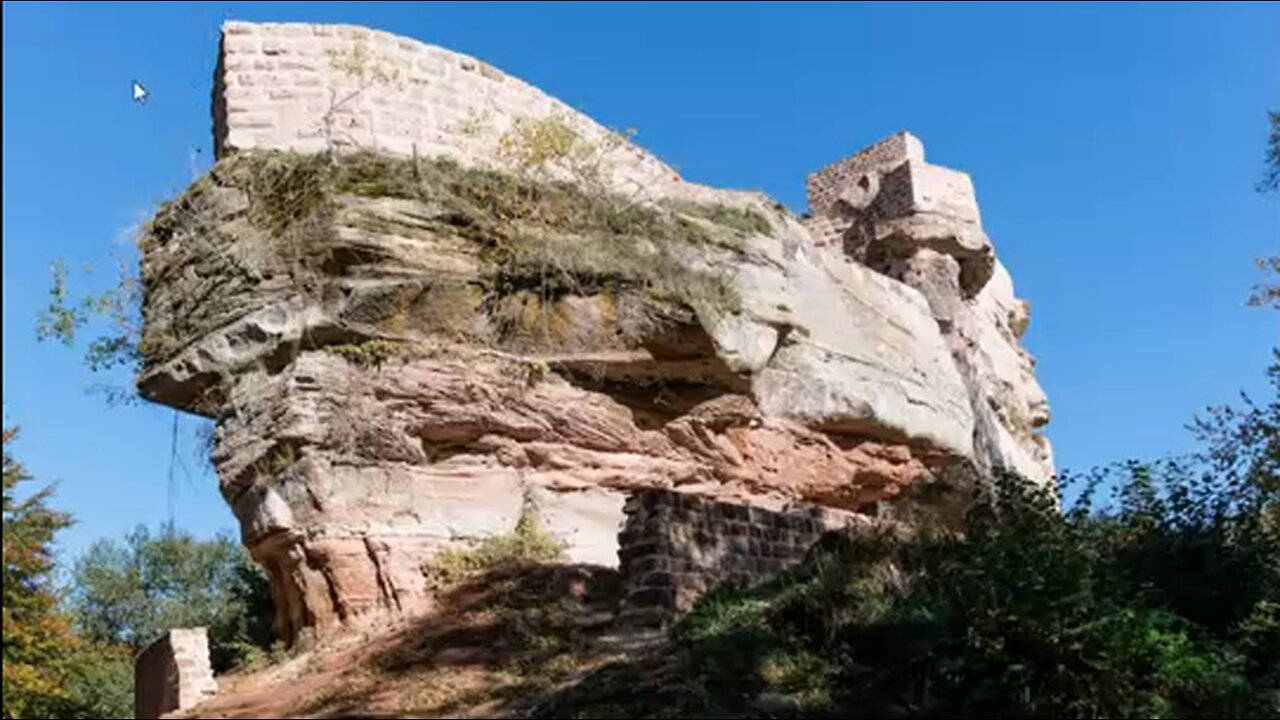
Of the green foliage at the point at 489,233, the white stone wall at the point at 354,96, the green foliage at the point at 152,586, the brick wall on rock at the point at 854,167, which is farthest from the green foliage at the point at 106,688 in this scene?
the brick wall on rock at the point at 854,167

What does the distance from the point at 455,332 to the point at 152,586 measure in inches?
687

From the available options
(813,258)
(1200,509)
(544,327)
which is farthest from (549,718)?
(813,258)

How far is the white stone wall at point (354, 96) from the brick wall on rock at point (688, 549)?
453cm

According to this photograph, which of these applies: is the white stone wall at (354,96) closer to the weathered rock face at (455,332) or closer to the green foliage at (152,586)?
the weathered rock face at (455,332)

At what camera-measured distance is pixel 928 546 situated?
411 inches

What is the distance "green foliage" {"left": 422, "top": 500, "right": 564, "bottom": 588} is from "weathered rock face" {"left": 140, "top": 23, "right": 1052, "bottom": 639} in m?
0.16

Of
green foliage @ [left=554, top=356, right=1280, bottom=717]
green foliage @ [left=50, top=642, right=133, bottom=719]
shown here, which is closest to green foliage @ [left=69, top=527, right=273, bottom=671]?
green foliage @ [left=50, top=642, right=133, bottom=719]

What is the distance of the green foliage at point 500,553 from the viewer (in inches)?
423

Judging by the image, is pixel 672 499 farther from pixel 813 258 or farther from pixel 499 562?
pixel 813 258

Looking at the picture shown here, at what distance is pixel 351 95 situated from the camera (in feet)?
41.8

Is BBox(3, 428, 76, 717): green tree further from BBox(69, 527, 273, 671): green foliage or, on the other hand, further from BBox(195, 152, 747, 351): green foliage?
BBox(69, 527, 273, 671): green foliage

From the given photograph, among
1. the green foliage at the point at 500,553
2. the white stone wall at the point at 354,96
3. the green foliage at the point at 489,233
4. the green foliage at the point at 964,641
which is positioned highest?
the white stone wall at the point at 354,96

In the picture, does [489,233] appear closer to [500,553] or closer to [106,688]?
[500,553]

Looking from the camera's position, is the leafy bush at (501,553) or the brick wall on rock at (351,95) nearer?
the leafy bush at (501,553)
